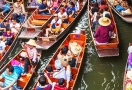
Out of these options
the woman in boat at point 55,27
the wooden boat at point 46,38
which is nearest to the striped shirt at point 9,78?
the wooden boat at point 46,38

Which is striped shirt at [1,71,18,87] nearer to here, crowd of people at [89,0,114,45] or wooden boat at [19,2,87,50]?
wooden boat at [19,2,87,50]

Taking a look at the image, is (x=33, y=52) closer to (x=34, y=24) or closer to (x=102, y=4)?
(x=34, y=24)

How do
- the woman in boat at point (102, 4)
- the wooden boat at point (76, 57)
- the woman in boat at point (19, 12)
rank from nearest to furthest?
the wooden boat at point (76, 57), the woman in boat at point (102, 4), the woman in boat at point (19, 12)

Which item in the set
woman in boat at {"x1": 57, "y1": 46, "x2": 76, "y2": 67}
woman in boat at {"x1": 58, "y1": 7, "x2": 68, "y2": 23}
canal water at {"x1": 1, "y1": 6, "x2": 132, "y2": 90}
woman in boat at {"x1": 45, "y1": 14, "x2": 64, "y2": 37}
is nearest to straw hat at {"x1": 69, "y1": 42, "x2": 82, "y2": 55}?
woman in boat at {"x1": 57, "y1": 46, "x2": 76, "y2": 67}

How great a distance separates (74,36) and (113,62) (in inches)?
77.2

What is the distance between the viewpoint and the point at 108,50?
957 centimetres

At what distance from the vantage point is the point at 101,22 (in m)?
9.32

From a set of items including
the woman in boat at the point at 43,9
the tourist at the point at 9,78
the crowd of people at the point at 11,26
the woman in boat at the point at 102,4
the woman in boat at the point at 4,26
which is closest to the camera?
the tourist at the point at 9,78

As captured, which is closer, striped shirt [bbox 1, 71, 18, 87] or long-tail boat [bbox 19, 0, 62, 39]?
striped shirt [bbox 1, 71, 18, 87]

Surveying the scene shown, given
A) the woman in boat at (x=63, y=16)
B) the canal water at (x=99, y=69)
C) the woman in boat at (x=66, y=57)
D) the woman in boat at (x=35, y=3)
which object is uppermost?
the woman in boat at (x=35, y=3)

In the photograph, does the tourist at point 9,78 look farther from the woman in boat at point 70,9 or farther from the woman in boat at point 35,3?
the woman in boat at point 35,3

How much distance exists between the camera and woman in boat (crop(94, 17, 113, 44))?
9297 mm

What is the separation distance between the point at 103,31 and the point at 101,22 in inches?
14.1

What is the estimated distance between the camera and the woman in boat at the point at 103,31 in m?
9.30
